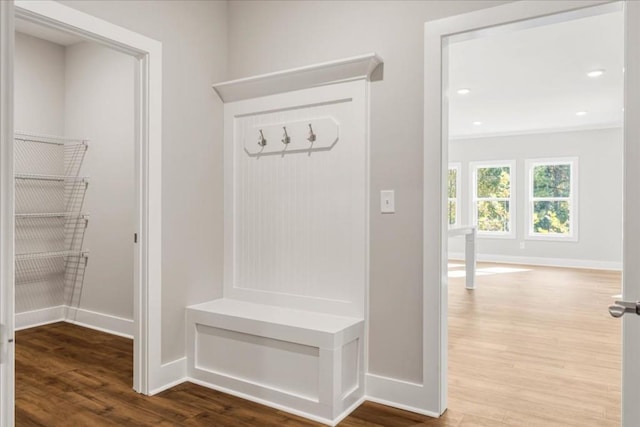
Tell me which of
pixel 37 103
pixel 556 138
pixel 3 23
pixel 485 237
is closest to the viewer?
pixel 3 23

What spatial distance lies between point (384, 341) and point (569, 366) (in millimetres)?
1536

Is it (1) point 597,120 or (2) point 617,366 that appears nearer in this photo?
(2) point 617,366

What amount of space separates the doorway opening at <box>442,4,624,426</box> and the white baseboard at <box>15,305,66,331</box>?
12.0 ft

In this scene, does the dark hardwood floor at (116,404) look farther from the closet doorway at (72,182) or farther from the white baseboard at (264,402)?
the closet doorway at (72,182)

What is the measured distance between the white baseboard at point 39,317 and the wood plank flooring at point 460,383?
124mm

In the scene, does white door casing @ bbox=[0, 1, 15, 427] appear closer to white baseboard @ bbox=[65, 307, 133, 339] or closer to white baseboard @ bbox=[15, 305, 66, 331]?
white baseboard @ bbox=[65, 307, 133, 339]

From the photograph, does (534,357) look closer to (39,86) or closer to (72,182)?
(72,182)

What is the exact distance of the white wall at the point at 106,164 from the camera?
3.91 meters

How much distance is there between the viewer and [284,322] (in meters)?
2.52

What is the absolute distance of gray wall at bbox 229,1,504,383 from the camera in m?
2.42

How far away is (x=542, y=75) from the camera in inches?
190

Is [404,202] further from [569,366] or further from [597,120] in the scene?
[597,120]

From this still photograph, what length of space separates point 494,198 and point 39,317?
26.4ft

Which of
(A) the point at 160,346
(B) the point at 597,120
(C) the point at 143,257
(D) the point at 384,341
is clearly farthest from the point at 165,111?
(B) the point at 597,120
